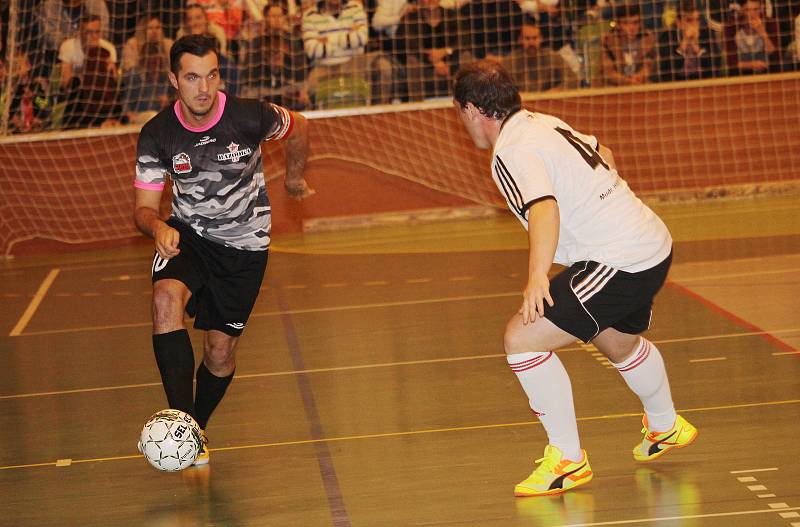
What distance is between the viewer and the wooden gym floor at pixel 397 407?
4.34 meters

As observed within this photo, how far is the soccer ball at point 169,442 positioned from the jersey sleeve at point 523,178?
168 centimetres

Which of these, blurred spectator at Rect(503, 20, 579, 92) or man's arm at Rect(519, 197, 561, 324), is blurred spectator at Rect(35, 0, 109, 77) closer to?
blurred spectator at Rect(503, 20, 579, 92)

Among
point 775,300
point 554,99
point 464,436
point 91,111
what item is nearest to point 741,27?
point 554,99

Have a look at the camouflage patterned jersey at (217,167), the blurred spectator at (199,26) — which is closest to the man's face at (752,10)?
the blurred spectator at (199,26)

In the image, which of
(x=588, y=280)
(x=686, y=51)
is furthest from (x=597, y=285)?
(x=686, y=51)

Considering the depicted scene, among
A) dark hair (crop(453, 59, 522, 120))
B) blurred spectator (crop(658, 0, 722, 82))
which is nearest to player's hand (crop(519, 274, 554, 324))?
dark hair (crop(453, 59, 522, 120))

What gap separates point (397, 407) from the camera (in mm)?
5809

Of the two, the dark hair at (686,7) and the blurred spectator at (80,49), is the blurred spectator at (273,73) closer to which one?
the blurred spectator at (80,49)

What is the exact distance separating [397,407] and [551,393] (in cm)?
168

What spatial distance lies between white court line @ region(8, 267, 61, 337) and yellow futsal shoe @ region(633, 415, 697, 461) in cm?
532

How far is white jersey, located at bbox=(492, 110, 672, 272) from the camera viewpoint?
4.05 m

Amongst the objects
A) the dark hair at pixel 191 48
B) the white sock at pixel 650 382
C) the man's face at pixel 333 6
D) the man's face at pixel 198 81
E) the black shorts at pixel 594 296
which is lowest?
the white sock at pixel 650 382

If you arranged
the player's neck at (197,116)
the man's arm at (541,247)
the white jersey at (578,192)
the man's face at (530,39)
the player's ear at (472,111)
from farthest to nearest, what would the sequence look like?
the man's face at (530,39) → the player's neck at (197,116) → the player's ear at (472,111) → the white jersey at (578,192) → the man's arm at (541,247)

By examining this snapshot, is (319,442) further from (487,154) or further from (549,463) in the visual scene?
(487,154)
